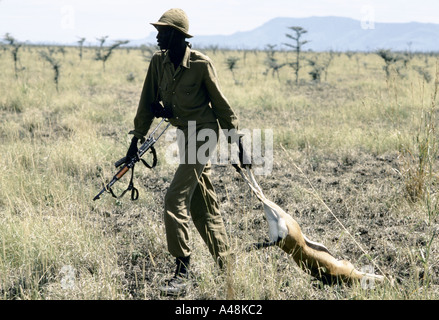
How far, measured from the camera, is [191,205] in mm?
2852

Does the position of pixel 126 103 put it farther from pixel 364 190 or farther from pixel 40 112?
pixel 364 190

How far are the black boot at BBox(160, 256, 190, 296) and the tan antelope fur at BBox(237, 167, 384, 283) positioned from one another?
25.2 inches

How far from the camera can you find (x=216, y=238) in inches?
110

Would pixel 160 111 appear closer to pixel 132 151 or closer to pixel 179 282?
pixel 132 151

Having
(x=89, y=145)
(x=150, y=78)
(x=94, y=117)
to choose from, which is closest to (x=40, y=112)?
(x=94, y=117)

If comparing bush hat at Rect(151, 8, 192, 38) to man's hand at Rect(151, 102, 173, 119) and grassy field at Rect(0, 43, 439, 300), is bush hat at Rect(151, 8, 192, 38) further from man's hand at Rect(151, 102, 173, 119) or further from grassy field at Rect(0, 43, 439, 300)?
grassy field at Rect(0, 43, 439, 300)

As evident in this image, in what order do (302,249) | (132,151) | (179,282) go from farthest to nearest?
(132,151) < (179,282) < (302,249)

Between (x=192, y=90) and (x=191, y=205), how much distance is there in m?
0.82

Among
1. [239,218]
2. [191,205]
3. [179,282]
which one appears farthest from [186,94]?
[239,218]

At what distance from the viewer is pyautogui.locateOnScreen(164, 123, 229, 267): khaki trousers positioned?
2570mm

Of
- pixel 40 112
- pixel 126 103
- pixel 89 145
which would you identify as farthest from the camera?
pixel 126 103

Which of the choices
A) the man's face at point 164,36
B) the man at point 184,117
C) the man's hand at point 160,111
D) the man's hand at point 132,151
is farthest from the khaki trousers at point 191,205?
the man's face at point 164,36

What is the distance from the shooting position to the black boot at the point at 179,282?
8.46 feet
